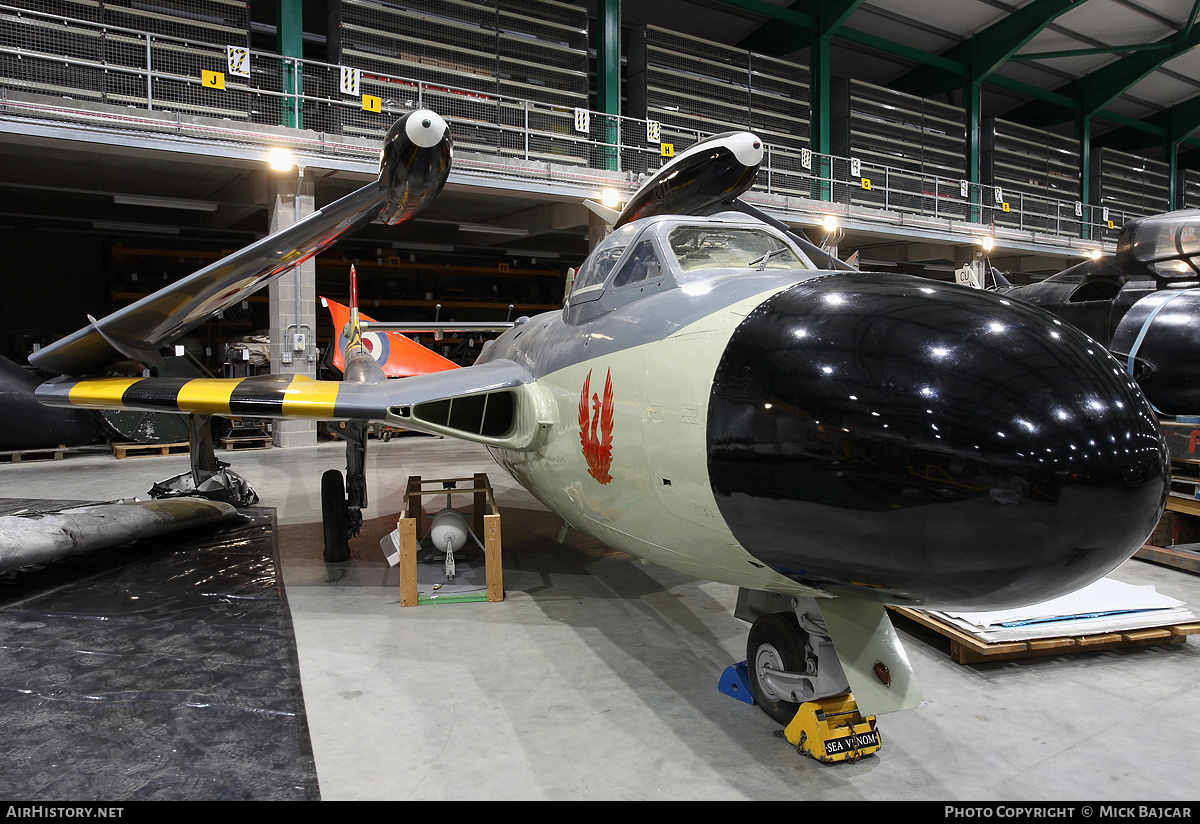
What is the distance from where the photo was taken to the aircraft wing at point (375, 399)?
15.7 ft

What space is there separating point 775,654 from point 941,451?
163 cm

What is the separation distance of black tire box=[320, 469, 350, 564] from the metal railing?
26.2 feet

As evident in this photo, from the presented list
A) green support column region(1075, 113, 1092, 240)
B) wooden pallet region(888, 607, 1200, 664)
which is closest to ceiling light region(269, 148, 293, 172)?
wooden pallet region(888, 607, 1200, 664)

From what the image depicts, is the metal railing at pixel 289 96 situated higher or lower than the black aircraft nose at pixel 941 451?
higher

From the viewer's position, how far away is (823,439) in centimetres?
221

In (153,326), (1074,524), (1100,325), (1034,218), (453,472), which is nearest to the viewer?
(1074,524)

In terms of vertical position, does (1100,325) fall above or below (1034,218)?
below

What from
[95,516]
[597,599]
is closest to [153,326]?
[95,516]

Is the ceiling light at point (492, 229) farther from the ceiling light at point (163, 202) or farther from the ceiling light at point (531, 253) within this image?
the ceiling light at point (163, 202)

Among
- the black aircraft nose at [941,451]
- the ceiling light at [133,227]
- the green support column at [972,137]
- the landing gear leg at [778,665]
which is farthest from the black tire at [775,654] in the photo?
the green support column at [972,137]

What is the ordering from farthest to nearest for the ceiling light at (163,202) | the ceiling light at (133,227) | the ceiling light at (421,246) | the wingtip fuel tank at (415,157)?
the ceiling light at (421,246) < the ceiling light at (133,227) < the ceiling light at (163,202) < the wingtip fuel tank at (415,157)
